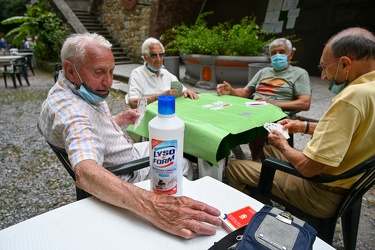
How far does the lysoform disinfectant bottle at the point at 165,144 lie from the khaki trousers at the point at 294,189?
1011 millimetres

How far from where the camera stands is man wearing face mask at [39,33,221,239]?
0.85 metres

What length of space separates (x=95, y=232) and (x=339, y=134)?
3.82ft

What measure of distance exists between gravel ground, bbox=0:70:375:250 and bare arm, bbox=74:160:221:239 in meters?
1.65

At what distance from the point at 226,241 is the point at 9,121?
565cm

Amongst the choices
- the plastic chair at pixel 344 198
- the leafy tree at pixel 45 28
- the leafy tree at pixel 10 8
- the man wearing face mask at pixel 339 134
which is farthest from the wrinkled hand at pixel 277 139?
the leafy tree at pixel 10 8

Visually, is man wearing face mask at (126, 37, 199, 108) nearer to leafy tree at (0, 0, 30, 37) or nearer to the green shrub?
the green shrub

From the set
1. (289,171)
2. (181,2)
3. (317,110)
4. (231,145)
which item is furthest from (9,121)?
(181,2)

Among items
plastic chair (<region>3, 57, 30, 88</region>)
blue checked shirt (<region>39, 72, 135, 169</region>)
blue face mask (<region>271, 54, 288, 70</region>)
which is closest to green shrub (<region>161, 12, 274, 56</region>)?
blue face mask (<region>271, 54, 288, 70</region>)

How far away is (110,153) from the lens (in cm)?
146

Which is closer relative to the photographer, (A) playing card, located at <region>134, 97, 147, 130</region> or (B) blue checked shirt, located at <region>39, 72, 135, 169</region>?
(B) blue checked shirt, located at <region>39, 72, 135, 169</region>

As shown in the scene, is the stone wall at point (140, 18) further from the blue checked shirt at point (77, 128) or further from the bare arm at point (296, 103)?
the blue checked shirt at point (77, 128)

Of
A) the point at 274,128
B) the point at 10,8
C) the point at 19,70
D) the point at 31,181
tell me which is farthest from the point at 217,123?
the point at 10,8

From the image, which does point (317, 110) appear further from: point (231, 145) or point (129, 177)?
point (129, 177)

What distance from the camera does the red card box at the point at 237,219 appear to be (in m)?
0.84
